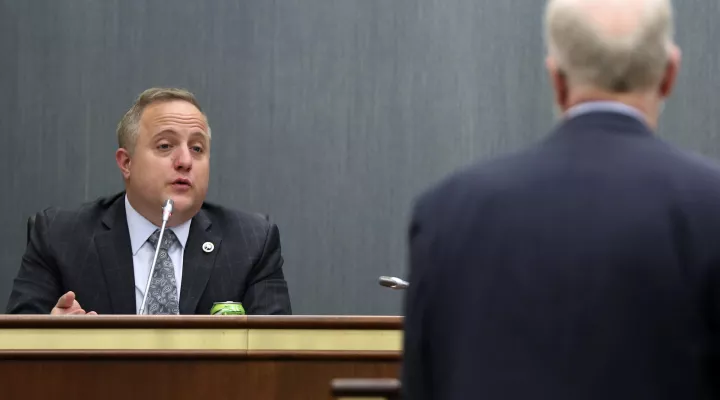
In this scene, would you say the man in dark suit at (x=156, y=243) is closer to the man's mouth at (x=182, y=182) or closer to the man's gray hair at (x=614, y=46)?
the man's mouth at (x=182, y=182)

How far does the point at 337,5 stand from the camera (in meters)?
4.40

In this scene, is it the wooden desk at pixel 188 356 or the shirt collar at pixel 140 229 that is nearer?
the wooden desk at pixel 188 356

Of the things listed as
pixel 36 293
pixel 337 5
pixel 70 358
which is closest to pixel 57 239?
pixel 36 293

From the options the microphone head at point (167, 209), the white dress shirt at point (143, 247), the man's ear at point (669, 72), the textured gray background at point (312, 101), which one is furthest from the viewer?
the textured gray background at point (312, 101)

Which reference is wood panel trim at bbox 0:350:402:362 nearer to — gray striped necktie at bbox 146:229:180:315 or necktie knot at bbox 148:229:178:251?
gray striped necktie at bbox 146:229:180:315

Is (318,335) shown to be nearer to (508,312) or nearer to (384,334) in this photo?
(384,334)

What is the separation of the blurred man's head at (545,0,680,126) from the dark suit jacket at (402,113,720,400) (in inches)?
1.3

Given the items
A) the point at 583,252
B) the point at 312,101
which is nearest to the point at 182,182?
the point at 312,101

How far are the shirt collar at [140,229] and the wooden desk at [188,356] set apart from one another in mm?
794

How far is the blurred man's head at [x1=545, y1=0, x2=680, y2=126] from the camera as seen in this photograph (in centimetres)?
128

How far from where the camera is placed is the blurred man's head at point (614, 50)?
50.6 inches

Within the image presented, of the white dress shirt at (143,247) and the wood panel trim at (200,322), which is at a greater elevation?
the white dress shirt at (143,247)

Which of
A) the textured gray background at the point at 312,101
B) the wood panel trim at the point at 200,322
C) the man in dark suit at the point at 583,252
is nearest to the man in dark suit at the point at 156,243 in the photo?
the wood panel trim at the point at 200,322

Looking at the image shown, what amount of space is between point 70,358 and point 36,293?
713mm
